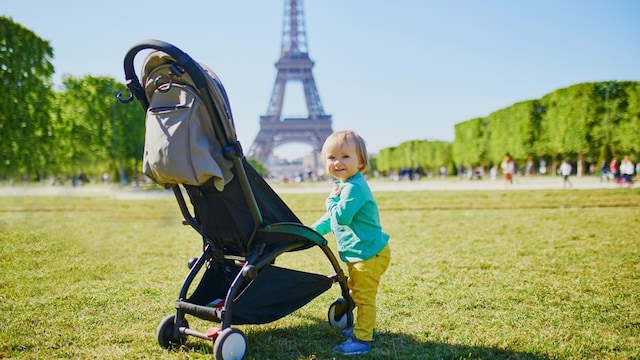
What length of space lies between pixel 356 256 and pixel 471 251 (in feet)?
11.5

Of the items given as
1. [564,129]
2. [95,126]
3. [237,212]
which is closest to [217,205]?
[237,212]

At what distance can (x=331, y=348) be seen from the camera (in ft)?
9.59

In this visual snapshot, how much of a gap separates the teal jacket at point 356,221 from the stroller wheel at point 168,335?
102 cm

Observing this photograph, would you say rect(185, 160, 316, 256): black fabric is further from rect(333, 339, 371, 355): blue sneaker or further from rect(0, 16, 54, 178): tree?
rect(0, 16, 54, 178): tree

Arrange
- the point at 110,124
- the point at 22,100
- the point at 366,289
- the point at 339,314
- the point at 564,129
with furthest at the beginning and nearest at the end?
the point at 564,129 → the point at 110,124 → the point at 22,100 → the point at 339,314 → the point at 366,289

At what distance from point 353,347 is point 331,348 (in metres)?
0.16

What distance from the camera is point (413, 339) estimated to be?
305cm

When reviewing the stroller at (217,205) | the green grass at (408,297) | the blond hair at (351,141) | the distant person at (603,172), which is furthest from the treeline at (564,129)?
the stroller at (217,205)

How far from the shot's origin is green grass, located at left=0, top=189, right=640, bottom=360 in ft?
9.48

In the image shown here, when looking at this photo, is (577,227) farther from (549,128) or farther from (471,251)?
(549,128)

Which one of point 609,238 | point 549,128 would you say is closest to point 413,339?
point 609,238

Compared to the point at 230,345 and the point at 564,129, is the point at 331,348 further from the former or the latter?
the point at 564,129

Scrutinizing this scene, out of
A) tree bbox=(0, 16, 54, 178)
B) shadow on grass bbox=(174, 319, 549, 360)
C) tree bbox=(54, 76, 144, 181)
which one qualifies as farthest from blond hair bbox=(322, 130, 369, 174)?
tree bbox=(54, 76, 144, 181)

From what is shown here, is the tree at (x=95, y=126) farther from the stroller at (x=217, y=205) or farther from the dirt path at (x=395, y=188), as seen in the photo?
the stroller at (x=217, y=205)
